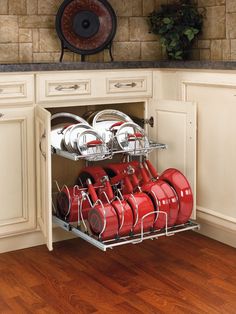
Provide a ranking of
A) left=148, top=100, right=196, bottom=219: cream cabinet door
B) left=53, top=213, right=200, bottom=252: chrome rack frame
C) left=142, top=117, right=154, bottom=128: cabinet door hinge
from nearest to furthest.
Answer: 1. left=53, top=213, right=200, bottom=252: chrome rack frame
2. left=148, top=100, right=196, bottom=219: cream cabinet door
3. left=142, top=117, right=154, bottom=128: cabinet door hinge

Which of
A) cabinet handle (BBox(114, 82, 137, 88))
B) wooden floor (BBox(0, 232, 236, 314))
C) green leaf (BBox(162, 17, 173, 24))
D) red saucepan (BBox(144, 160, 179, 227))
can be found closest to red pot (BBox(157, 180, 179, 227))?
red saucepan (BBox(144, 160, 179, 227))

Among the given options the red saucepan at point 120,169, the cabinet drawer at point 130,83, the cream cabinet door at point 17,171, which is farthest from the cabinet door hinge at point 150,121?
the cream cabinet door at point 17,171

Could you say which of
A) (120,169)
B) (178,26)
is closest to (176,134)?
(120,169)

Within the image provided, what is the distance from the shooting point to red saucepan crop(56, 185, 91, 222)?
3139 millimetres

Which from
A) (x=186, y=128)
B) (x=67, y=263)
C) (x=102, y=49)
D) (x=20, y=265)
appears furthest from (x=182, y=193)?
(x=102, y=49)

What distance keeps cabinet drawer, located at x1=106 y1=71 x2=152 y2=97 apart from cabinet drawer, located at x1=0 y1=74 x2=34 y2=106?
489 mm

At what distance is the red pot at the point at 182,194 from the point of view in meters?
3.06

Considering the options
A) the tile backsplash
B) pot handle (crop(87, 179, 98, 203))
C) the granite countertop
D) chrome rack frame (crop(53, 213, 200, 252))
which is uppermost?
the tile backsplash

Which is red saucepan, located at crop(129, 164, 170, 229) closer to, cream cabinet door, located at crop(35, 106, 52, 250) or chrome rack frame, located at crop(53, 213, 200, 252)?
chrome rack frame, located at crop(53, 213, 200, 252)

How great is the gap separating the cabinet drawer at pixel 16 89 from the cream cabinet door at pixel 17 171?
5cm

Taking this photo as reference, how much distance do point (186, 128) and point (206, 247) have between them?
0.68 m

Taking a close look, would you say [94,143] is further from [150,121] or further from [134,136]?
[150,121]

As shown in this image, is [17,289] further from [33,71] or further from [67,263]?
[33,71]

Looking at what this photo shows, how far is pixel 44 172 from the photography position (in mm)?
2939
